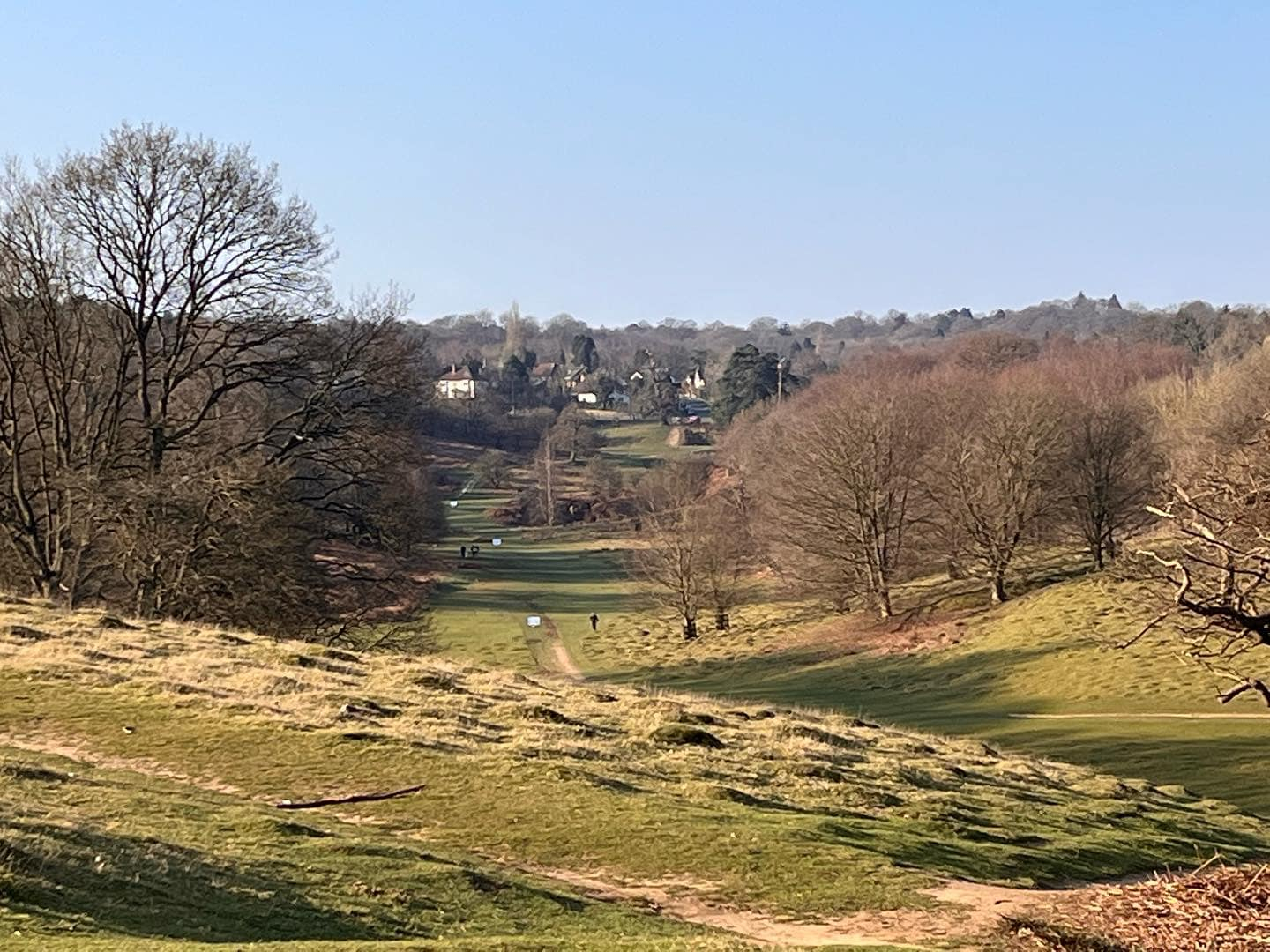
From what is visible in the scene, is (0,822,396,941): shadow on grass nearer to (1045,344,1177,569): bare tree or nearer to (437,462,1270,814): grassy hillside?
(437,462,1270,814): grassy hillside

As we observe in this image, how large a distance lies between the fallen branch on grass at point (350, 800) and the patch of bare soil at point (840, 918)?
8.68 feet

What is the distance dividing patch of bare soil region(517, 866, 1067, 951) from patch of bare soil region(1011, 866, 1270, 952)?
854 millimetres

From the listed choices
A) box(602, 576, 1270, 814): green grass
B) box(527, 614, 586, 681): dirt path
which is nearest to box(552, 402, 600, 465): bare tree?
box(527, 614, 586, 681): dirt path

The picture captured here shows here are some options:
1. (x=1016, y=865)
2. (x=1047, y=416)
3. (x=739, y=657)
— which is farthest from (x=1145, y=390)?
(x=1016, y=865)

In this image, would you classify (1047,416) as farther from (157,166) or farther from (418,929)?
(418,929)

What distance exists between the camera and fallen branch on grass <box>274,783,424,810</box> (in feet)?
47.0

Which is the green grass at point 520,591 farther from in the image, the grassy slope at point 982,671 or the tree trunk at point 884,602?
the tree trunk at point 884,602

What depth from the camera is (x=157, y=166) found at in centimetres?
3369

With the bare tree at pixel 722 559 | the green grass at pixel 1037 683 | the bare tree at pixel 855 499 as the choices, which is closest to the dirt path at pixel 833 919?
the green grass at pixel 1037 683

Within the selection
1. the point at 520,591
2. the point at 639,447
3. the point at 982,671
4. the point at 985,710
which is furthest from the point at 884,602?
the point at 639,447

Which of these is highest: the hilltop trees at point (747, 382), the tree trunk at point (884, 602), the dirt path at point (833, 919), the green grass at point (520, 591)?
the hilltop trees at point (747, 382)

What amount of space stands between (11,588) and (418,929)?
100ft

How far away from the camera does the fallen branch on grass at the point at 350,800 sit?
1434 cm

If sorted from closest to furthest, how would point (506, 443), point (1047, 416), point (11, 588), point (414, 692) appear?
point (414, 692) < point (11, 588) < point (1047, 416) < point (506, 443)
